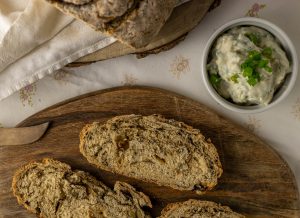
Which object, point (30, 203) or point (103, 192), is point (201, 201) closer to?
point (103, 192)

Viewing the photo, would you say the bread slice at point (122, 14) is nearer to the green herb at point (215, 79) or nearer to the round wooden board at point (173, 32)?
the round wooden board at point (173, 32)

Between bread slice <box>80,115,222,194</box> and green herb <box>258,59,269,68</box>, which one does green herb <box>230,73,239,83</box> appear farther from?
bread slice <box>80,115,222,194</box>

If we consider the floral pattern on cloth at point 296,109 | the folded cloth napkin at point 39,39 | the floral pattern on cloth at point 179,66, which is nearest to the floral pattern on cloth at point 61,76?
the folded cloth napkin at point 39,39

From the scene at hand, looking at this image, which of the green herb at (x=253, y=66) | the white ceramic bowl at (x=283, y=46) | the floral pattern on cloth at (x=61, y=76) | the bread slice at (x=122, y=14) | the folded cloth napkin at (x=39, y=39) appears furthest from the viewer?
the floral pattern on cloth at (x=61, y=76)

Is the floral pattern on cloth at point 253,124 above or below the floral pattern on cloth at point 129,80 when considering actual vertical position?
below

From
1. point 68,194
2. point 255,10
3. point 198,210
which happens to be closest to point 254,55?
point 255,10

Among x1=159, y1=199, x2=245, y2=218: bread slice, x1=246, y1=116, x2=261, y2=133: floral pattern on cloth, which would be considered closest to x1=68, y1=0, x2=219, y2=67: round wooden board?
x1=246, y1=116, x2=261, y2=133: floral pattern on cloth
